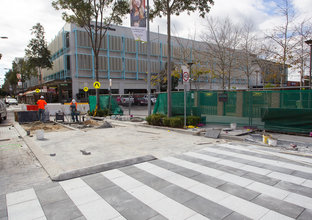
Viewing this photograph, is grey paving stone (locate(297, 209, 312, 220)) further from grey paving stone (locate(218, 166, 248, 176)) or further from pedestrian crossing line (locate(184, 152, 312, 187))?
grey paving stone (locate(218, 166, 248, 176))

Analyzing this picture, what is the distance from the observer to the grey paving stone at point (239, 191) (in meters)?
4.17

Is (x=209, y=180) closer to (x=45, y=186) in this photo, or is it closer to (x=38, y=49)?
(x=45, y=186)

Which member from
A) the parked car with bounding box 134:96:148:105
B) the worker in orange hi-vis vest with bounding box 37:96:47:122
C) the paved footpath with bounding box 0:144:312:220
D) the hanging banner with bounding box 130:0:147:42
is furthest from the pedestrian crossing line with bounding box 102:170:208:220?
the parked car with bounding box 134:96:148:105

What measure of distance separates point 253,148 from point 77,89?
35.7 meters

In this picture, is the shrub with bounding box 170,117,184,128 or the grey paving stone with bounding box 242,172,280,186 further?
the shrub with bounding box 170,117,184,128

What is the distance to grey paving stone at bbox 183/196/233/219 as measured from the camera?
140 inches

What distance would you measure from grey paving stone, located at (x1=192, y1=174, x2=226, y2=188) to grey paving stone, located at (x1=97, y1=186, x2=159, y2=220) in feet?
5.13

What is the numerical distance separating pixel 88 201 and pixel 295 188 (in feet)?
13.2

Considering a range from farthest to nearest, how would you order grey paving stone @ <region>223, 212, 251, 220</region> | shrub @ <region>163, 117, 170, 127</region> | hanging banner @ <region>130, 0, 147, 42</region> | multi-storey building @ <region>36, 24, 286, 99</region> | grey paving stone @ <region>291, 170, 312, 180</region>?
multi-storey building @ <region>36, 24, 286, 99</region>
hanging banner @ <region>130, 0, 147, 42</region>
shrub @ <region>163, 117, 170, 127</region>
grey paving stone @ <region>291, 170, 312, 180</region>
grey paving stone @ <region>223, 212, 251, 220</region>

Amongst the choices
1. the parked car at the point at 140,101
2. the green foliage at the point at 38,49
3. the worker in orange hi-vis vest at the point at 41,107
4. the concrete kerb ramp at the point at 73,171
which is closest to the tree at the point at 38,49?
the green foliage at the point at 38,49

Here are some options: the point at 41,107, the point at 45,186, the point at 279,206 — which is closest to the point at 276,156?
the point at 279,206

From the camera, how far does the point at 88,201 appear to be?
13.4 ft

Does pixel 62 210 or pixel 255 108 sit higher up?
pixel 255 108

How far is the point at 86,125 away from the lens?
14266 millimetres
